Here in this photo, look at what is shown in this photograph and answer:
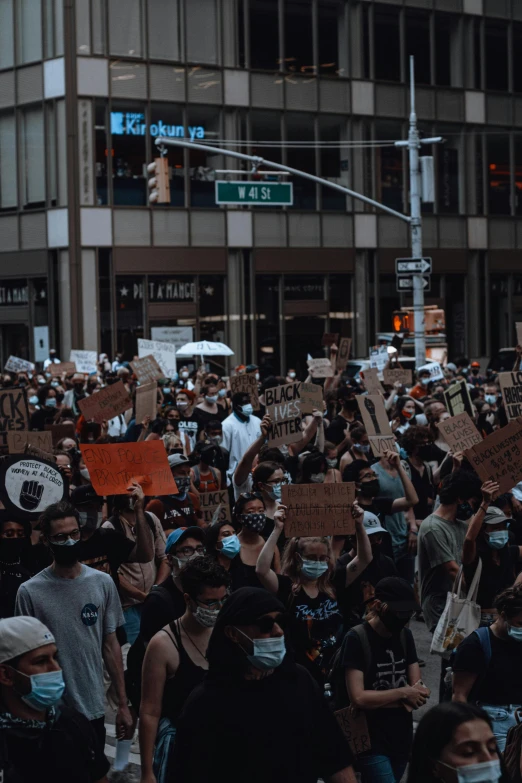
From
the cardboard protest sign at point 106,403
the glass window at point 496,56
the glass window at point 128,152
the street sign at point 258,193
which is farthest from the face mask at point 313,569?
the glass window at point 496,56

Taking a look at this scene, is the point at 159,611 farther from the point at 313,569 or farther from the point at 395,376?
the point at 395,376

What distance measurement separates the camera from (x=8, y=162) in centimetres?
3603

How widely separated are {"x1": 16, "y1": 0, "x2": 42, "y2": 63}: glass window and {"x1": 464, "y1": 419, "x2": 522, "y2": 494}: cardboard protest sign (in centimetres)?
2977

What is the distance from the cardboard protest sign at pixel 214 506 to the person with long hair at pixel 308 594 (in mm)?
2258

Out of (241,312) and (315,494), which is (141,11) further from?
(315,494)

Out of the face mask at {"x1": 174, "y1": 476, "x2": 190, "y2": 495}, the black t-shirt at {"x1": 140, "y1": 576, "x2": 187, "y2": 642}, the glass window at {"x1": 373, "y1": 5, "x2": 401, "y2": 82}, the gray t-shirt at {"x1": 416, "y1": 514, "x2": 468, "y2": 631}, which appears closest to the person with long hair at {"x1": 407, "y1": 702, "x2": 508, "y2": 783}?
the black t-shirt at {"x1": 140, "y1": 576, "x2": 187, "y2": 642}

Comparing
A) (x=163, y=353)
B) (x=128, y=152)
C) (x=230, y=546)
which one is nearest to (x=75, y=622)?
(x=230, y=546)

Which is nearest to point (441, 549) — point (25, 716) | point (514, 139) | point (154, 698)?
point (154, 698)

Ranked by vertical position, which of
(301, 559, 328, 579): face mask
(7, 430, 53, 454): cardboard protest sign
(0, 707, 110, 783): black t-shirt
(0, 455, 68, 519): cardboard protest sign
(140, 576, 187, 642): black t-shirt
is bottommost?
(0, 707, 110, 783): black t-shirt

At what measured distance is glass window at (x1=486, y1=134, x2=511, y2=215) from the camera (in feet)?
134

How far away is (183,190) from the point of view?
117 feet

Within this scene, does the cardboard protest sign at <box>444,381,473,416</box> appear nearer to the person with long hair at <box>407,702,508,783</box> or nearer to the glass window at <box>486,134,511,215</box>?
the person with long hair at <box>407,702,508,783</box>

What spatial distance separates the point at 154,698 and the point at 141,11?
3260 cm

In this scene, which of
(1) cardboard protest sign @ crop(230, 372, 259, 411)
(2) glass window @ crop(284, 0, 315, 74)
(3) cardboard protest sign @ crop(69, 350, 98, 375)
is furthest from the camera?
(2) glass window @ crop(284, 0, 315, 74)
